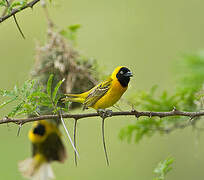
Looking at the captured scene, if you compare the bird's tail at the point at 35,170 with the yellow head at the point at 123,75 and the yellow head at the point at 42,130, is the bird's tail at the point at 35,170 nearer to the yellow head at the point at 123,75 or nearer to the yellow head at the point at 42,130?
the yellow head at the point at 42,130

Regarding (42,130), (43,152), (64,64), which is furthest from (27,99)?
(43,152)

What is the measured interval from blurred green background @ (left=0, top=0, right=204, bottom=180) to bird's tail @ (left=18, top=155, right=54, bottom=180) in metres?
1.79

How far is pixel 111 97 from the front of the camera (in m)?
2.71

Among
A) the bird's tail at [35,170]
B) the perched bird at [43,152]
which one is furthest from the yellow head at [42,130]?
the bird's tail at [35,170]

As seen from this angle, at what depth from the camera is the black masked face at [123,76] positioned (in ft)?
8.86

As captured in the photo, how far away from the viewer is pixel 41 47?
3555mm

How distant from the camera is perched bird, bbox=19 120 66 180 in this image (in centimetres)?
378

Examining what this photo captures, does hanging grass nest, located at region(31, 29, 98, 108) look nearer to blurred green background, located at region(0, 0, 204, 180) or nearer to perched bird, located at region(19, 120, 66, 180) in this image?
perched bird, located at region(19, 120, 66, 180)

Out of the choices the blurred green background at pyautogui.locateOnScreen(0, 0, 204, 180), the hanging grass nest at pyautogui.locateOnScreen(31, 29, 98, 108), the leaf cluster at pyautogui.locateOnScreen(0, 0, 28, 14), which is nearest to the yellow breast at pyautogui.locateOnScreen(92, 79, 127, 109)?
the hanging grass nest at pyautogui.locateOnScreen(31, 29, 98, 108)

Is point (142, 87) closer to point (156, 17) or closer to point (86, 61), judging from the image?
point (156, 17)

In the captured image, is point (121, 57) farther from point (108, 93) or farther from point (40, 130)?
point (108, 93)

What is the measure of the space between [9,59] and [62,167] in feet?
7.10

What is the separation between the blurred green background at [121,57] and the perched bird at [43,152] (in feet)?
5.80

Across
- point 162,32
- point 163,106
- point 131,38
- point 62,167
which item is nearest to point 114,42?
point 131,38
